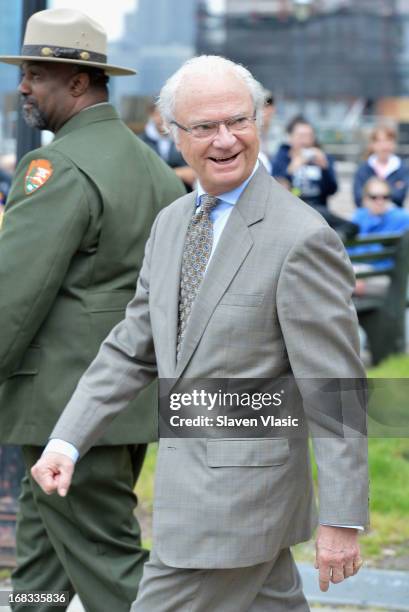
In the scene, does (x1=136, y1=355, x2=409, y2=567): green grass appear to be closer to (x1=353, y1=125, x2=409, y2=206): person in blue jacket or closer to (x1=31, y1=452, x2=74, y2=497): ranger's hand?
(x1=31, y1=452, x2=74, y2=497): ranger's hand

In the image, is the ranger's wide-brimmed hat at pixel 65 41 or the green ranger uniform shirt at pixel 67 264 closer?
the green ranger uniform shirt at pixel 67 264

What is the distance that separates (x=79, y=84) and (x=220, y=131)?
1.17 meters

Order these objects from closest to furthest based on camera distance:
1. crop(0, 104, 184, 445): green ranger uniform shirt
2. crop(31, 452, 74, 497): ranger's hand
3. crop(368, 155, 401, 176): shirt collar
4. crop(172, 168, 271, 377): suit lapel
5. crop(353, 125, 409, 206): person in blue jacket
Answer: crop(172, 168, 271, 377): suit lapel
crop(31, 452, 74, 497): ranger's hand
crop(0, 104, 184, 445): green ranger uniform shirt
crop(353, 125, 409, 206): person in blue jacket
crop(368, 155, 401, 176): shirt collar

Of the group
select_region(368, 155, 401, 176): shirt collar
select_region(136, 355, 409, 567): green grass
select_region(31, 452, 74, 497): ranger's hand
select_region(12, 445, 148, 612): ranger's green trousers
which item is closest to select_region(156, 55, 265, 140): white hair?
select_region(31, 452, 74, 497): ranger's hand

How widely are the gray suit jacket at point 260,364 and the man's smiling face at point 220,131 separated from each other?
0.06 m

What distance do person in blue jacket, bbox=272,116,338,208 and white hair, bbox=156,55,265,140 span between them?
20.5 ft

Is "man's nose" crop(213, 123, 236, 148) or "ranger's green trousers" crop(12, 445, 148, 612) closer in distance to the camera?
"man's nose" crop(213, 123, 236, 148)

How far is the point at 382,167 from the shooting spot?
10.8 m

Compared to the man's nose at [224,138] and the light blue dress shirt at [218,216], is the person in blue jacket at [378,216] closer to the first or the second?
the light blue dress shirt at [218,216]

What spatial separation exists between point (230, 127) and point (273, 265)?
14.3 inches

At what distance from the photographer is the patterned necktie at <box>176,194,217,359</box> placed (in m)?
2.85

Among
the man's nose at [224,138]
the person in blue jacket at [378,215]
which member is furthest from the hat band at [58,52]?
the person in blue jacket at [378,215]

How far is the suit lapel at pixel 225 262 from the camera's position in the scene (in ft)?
9.00

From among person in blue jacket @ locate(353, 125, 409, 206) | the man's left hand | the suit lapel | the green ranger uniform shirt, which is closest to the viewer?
the man's left hand
